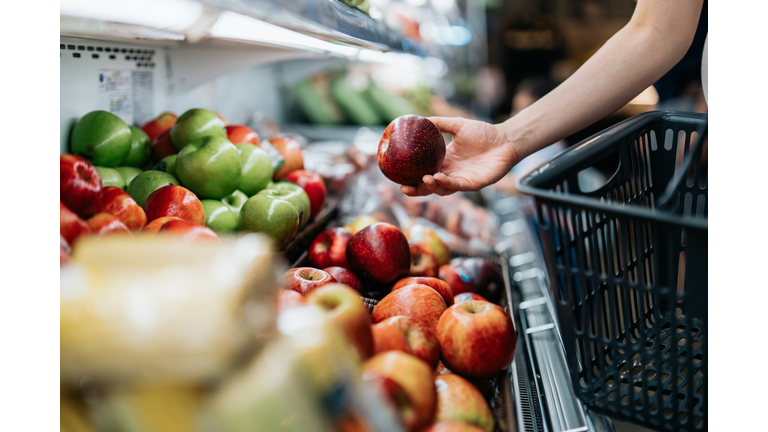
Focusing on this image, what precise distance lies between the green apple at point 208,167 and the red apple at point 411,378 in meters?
0.78

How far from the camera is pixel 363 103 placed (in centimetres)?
363

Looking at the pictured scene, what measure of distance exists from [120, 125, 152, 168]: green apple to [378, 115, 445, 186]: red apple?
75 centimetres

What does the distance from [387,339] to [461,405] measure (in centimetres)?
17

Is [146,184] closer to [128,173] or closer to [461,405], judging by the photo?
[128,173]

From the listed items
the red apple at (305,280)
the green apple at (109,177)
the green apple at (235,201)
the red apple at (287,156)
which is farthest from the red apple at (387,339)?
the red apple at (287,156)

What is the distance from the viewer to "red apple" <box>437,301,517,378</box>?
916mm

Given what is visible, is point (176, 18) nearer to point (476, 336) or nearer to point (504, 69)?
point (476, 336)

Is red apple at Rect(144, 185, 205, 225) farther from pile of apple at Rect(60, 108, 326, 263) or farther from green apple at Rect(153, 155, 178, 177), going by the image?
green apple at Rect(153, 155, 178, 177)

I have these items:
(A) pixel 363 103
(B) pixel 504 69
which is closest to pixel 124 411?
(A) pixel 363 103

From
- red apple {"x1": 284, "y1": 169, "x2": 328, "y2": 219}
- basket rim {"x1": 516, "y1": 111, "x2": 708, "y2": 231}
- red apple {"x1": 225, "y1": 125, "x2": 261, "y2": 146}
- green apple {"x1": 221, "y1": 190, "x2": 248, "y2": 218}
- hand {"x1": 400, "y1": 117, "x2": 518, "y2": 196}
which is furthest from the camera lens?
red apple {"x1": 284, "y1": 169, "x2": 328, "y2": 219}

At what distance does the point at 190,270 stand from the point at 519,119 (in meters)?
1.01

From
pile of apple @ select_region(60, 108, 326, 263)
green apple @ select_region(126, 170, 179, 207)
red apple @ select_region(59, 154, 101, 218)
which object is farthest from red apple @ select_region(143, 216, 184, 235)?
green apple @ select_region(126, 170, 179, 207)

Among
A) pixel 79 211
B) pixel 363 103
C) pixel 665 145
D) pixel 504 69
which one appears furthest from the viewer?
pixel 504 69
